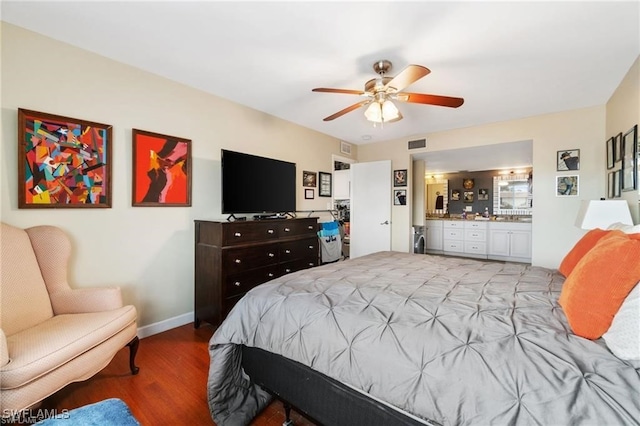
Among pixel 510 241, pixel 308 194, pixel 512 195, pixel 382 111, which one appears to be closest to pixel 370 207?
pixel 308 194

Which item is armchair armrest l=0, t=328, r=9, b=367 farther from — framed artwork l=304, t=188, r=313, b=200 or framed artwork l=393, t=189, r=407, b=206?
framed artwork l=393, t=189, r=407, b=206

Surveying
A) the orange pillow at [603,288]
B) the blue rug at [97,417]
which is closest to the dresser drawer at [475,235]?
the orange pillow at [603,288]

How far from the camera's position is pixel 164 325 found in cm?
268

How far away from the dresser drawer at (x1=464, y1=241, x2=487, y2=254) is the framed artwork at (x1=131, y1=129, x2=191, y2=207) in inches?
238

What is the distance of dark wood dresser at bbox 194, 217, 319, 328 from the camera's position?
2.58 metres

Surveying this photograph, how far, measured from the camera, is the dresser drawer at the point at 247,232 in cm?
260

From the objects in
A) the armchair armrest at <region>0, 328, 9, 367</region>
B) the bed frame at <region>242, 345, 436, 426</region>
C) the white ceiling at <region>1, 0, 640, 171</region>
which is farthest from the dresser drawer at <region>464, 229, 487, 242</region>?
the armchair armrest at <region>0, 328, 9, 367</region>

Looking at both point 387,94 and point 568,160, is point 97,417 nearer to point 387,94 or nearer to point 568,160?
point 387,94

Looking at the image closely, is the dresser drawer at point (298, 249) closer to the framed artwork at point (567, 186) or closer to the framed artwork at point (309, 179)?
the framed artwork at point (309, 179)

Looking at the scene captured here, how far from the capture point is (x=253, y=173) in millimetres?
3189

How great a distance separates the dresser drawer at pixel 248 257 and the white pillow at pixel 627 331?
247 centimetres

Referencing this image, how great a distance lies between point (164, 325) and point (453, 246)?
6.18 metres

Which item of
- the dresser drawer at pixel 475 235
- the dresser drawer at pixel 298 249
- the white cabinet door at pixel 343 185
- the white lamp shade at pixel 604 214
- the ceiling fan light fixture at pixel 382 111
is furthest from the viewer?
the dresser drawer at pixel 475 235

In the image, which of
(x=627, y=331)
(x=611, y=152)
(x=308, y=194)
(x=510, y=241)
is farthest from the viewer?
(x=510, y=241)
